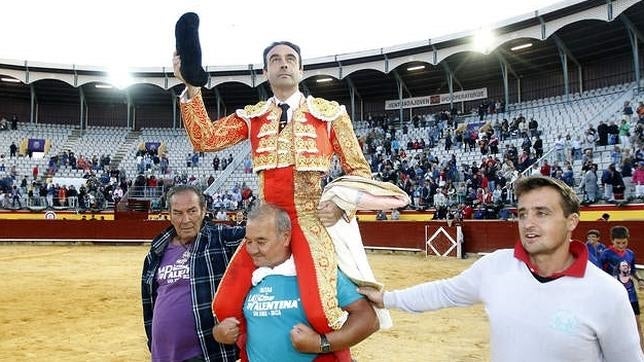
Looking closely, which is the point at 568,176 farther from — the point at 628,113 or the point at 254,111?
the point at 254,111

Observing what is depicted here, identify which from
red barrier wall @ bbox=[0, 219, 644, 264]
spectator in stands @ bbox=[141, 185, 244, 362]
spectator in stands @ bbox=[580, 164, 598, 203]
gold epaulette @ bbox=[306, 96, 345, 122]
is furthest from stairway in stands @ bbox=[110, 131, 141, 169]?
gold epaulette @ bbox=[306, 96, 345, 122]

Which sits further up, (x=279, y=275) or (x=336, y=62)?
(x=336, y=62)

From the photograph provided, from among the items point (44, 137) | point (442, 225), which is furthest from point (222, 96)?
point (442, 225)

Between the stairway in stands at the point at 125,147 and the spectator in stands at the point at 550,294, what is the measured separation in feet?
Answer: 87.5

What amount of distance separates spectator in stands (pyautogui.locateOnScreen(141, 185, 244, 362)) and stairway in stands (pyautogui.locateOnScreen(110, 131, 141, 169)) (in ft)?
83.0

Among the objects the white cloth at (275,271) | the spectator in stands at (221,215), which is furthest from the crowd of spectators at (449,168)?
the white cloth at (275,271)

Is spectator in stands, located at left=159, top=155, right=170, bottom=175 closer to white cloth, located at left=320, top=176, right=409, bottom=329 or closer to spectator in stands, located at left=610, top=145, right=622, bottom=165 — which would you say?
spectator in stands, located at left=610, top=145, right=622, bottom=165

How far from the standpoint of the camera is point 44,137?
28312mm

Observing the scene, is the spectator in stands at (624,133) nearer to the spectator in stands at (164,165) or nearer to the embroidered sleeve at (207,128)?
the embroidered sleeve at (207,128)

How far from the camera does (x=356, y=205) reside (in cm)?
207

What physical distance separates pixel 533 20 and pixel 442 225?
9.78 metres

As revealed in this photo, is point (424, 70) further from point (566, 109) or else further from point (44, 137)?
point (44, 137)

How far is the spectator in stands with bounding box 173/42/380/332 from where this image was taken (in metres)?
2.11

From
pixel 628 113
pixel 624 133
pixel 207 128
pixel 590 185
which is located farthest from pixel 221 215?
pixel 207 128
